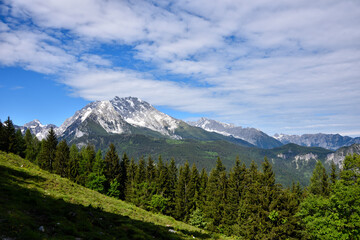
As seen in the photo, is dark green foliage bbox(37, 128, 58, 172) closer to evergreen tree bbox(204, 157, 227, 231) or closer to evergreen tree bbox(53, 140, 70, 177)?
evergreen tree bbox(53, 140, 70, 177)

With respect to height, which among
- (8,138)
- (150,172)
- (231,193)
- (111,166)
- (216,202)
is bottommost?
(216,202)

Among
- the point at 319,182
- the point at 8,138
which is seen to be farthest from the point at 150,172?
the point at 319,182

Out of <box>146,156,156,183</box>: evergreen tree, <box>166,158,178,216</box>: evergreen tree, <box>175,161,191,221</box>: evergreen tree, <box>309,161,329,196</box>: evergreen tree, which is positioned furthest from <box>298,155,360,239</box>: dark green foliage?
<box>146,156,156,183</box>: evergreen tree

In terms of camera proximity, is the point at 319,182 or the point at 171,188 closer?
the point at 319,182

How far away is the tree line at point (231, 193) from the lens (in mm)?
31516

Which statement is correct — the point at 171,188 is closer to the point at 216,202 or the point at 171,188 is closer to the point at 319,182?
the point at 216,202

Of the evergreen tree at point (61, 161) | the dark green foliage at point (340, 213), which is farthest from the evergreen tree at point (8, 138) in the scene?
the dark green foliage at point (340, 213)

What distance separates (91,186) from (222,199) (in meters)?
36.3

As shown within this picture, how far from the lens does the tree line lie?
3152cm

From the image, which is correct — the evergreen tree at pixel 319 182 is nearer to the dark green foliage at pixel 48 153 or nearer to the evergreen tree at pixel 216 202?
the evergreen tree at pixel 216 202

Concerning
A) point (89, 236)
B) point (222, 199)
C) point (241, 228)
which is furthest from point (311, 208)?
point (89, 236)

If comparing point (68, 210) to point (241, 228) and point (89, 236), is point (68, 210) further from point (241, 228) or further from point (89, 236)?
point (241, 228)

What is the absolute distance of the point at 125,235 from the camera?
14.4 metres

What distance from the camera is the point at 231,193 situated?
5081cm
